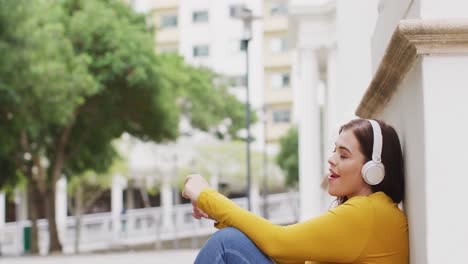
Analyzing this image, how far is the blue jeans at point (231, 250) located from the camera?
347 cm

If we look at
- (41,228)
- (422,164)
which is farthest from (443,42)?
(41,228)

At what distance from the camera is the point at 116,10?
2994 centimetres

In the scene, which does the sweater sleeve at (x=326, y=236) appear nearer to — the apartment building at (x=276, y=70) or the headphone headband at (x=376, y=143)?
the headphone headband at (x=376, y=143)

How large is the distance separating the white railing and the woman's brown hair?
33.4m

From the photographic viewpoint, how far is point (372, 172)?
3.46 m

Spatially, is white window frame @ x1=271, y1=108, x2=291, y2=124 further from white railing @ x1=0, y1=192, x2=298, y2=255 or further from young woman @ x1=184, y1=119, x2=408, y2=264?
young woman @ x1=184, y1=119, x2=408, y2=264

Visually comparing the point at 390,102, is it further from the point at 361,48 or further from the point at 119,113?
the point at 119,113

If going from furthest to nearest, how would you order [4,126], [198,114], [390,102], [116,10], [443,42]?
1. [198,114]
2. [116,10]
3. [4,126]
4. [390,102]
5. [443,42]

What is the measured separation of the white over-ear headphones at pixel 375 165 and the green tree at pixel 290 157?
49.6m

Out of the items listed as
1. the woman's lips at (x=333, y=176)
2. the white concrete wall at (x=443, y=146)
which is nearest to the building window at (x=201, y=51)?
the woman's lips at (x=333, y=176)

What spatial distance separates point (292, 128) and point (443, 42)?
175 ft

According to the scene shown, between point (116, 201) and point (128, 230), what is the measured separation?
1206 centimetres

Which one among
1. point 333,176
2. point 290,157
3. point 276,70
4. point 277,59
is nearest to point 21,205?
point 290,157

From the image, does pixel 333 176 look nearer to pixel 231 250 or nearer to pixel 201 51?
pixel 231 250
